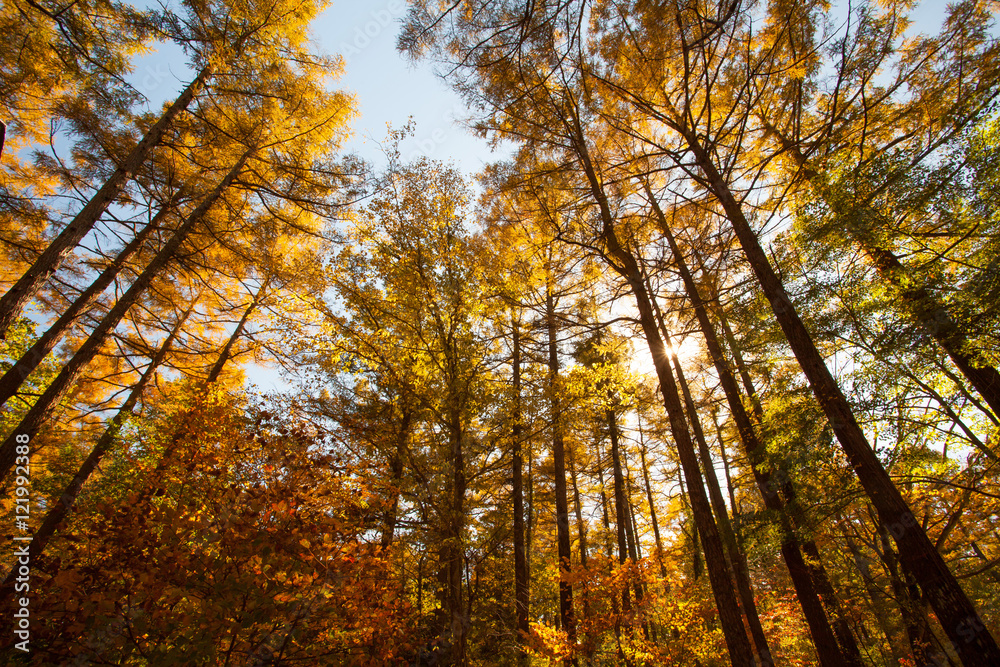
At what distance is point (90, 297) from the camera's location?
216 inches

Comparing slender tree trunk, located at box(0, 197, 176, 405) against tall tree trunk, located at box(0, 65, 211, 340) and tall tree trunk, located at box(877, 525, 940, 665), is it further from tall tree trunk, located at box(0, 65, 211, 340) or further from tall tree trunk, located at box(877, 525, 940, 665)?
tall tree trunk, located at box(877, 525, 940, 665)

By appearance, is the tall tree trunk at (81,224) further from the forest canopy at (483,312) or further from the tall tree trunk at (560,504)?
the tall tree trunk at (560,504)

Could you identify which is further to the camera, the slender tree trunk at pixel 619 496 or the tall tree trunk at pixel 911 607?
the slender tree trunk at pixel 619 496

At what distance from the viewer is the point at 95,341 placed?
17.5ft

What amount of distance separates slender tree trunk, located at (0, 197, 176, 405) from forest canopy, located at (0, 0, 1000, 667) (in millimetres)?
63

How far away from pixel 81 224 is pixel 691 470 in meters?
8.16

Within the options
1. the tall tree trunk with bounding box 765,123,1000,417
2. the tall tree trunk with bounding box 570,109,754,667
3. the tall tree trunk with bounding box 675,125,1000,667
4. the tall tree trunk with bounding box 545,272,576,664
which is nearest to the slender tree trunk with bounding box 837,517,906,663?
the tall tree trunk with bounding box 675,125,1000,667

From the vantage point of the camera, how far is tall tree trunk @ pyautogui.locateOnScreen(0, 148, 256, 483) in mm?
4338

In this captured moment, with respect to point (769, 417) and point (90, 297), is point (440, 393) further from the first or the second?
point (90, 297)

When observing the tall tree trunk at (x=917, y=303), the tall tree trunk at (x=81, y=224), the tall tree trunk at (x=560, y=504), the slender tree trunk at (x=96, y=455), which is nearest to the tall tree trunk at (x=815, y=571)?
the tall tree trunk at (x=917, y=303)

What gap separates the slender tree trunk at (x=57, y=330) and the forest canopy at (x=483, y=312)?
6 centimetres

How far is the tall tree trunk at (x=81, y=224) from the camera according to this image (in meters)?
3.99

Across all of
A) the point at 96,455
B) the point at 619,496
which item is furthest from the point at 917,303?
the point at 96,455

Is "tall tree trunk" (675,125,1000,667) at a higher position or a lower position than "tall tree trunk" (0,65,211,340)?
lower
